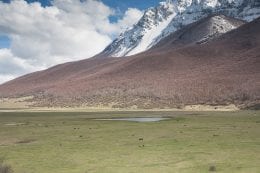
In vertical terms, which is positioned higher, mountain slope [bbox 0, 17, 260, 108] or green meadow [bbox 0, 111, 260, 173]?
mountain slope [bbox 0, 17, 260, 108]

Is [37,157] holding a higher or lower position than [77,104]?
lower

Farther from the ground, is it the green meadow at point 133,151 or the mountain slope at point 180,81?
the mountain slope at point 180,81

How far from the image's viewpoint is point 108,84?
15425 centimetres

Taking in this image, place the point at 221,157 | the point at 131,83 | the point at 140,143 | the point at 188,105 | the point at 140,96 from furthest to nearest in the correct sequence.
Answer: the point at 131,83, the point at 140,96, the point at 188,105, the point at 140,143, the point at 221,157

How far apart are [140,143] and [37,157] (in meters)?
9.49

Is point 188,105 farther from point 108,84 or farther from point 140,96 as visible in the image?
point 108,84

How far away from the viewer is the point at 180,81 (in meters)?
140

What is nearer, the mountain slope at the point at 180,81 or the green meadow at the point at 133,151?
the green meadow at the point at 133,151

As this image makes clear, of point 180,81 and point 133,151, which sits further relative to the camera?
point 180,81

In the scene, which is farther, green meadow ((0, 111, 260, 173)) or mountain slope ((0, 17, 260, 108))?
mountain slope ((0, 17, 260, 108))

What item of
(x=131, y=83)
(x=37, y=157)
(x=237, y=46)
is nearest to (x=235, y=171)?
(x=37, y=157)

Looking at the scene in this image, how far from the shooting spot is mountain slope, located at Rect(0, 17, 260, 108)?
121 meters

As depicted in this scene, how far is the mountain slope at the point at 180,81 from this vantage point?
397 feet

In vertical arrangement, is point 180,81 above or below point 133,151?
above
